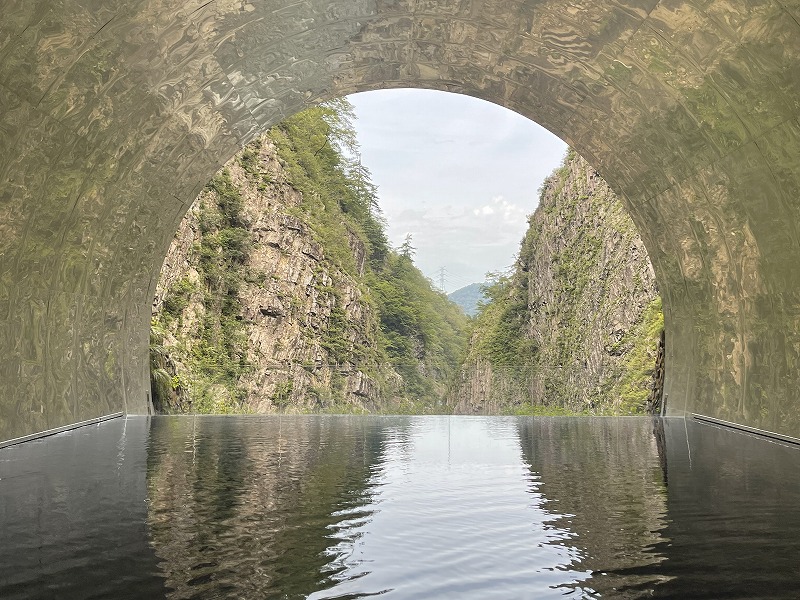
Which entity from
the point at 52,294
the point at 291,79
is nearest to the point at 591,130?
the point at 291,79

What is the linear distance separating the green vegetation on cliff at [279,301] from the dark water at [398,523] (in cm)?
1074

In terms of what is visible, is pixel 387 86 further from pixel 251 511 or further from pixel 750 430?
pixel 251 511

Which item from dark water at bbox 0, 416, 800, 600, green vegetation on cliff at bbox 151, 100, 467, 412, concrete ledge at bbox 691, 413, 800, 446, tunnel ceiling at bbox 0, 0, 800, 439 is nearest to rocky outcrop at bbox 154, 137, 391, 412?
green vegetation on cliff at bbox 151, 100, 467, 412

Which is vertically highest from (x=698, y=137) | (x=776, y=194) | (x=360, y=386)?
(x=698, y=137)

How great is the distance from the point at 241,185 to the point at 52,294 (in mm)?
24077

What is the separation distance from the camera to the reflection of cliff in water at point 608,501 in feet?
11.1

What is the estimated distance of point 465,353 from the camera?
5634cm

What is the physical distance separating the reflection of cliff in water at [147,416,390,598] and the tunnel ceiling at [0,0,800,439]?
298 cm

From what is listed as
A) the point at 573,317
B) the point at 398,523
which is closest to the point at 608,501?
the point at 398,523

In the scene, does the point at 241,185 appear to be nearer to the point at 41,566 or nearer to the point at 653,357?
the point at 653,357

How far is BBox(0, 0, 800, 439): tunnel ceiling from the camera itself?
24.7ft

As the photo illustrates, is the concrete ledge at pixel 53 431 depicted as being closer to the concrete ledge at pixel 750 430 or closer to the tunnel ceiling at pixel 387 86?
the tunnel ceiling at pixel 387 86

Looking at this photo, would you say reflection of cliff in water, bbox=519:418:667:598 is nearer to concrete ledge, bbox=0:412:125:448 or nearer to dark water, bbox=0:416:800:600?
dark water, bbox=0:416:800:600

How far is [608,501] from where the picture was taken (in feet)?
17.2
